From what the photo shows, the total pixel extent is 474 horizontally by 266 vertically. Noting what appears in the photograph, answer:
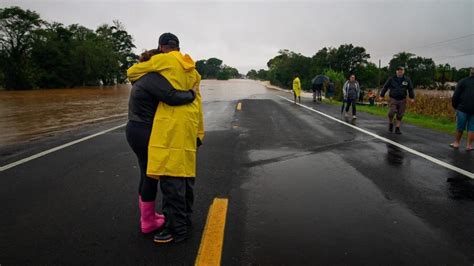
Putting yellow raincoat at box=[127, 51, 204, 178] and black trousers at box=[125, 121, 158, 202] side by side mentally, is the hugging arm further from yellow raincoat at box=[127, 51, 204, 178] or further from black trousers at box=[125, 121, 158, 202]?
black trousers at box=[125, 121, 158, 202]

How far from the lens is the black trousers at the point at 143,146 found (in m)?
3.28

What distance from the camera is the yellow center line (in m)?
2.85

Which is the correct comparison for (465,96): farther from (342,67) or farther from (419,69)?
(419,69)

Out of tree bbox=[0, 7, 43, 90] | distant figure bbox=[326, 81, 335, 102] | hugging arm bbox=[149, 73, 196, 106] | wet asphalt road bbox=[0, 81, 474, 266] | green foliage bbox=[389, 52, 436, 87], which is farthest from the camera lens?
green foliage bbox=[389, 52, 436, 87]

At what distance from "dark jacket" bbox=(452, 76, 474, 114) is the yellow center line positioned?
6438mm

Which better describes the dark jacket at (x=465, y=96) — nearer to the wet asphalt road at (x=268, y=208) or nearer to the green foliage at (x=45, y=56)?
the wet asphalt road at (x=268, y=208)

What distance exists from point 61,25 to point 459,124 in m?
76.4

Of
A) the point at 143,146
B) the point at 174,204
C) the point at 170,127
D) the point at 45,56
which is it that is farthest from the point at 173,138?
the point at 45,56

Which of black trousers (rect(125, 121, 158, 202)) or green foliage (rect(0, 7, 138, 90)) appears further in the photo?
green foliage (rect(0, 7, 138, 90))

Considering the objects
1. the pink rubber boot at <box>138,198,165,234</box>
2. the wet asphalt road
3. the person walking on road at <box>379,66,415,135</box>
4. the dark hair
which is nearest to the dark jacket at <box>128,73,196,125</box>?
the dark hair

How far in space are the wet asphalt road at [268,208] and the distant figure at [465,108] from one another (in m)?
0.82

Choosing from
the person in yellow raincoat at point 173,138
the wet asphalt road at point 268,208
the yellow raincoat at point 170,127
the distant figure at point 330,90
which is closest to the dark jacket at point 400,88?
the wet asphalt road at point 268,208

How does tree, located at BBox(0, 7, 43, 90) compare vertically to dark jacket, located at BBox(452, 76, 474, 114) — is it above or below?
above

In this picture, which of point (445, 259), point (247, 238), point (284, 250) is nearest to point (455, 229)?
point (445, 259)
